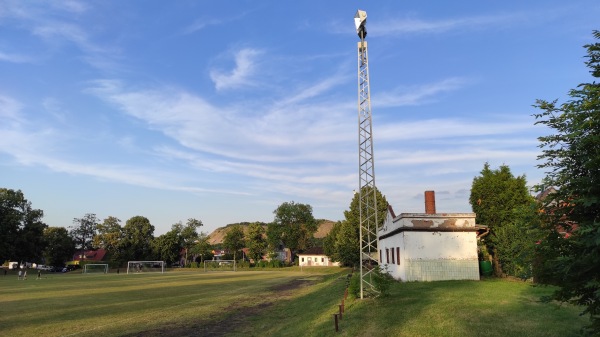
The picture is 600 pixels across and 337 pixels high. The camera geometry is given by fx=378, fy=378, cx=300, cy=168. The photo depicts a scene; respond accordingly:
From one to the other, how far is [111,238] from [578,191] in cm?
10750

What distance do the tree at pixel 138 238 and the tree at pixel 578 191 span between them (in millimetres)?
105642

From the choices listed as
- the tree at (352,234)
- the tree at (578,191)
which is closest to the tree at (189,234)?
the tree at (352,234)

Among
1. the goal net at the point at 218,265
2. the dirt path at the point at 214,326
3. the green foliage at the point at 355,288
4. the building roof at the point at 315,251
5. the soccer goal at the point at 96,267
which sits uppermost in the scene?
the green foliage at the point at 355,288

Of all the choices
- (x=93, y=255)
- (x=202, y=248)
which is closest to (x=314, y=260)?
(x=202, y=248)

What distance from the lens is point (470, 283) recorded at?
24250 millimetres

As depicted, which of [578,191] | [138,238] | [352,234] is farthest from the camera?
[138,238]

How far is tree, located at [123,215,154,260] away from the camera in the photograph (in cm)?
9906

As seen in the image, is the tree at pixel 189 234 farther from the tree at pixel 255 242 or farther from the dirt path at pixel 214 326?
the dirt path at pixel 214 326

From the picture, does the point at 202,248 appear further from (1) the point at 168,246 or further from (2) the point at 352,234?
(2) the point at 352,234

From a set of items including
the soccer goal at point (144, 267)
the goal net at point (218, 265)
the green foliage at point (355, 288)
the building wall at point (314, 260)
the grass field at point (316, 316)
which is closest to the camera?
the grass field at point (316, 316)

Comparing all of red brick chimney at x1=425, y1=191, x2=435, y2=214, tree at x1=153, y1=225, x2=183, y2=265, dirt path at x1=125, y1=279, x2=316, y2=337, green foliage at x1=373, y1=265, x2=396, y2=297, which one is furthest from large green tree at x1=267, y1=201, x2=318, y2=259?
green foliage at x1=373, y1=265, x2=396, y2=297

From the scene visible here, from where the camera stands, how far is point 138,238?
10075 cm

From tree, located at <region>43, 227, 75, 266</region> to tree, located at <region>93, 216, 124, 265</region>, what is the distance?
7.07m

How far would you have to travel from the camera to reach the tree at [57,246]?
9731cm
